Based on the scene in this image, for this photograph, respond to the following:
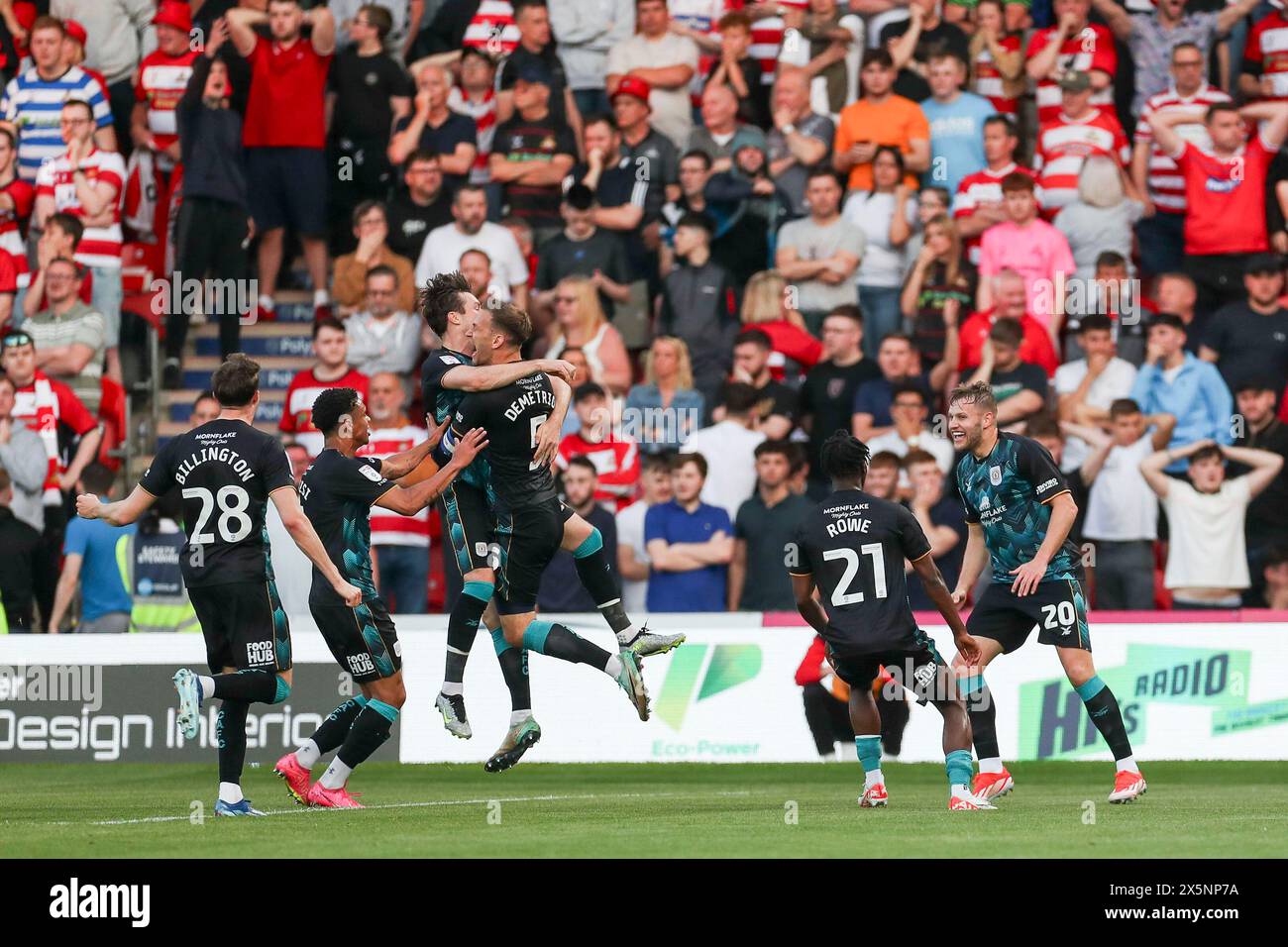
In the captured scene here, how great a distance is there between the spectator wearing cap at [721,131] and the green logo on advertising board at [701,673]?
5552 mm

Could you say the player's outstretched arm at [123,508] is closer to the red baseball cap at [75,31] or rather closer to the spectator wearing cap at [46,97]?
the spectator wearing cap at [46,97]

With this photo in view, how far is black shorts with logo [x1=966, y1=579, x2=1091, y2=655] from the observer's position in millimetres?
12477

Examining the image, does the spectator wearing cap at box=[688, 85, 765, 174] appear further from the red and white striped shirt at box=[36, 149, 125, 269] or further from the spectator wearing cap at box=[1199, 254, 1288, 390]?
the red and white striped shirt at box=[36, 149, 125, 269]

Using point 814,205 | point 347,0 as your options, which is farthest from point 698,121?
point 347,0

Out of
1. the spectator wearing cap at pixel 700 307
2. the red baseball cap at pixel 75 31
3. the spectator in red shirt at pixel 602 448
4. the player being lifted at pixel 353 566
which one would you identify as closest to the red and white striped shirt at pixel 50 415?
the red baseball cap at pixel 75 31

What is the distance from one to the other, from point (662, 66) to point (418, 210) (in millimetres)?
2904

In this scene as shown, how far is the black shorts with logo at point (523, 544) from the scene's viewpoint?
12.6 m

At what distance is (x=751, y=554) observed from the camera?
57.1 feet

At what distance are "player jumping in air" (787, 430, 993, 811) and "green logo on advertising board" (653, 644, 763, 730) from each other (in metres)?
4.28

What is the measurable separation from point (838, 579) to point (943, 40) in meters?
9.67

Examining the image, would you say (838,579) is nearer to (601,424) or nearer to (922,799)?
(922,799)

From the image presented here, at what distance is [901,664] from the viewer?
12.2 metres

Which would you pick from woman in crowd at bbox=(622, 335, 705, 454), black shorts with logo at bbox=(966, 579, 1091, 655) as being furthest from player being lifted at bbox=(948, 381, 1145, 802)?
woman in crowd at bbox=(622, 335, 705, 454)
